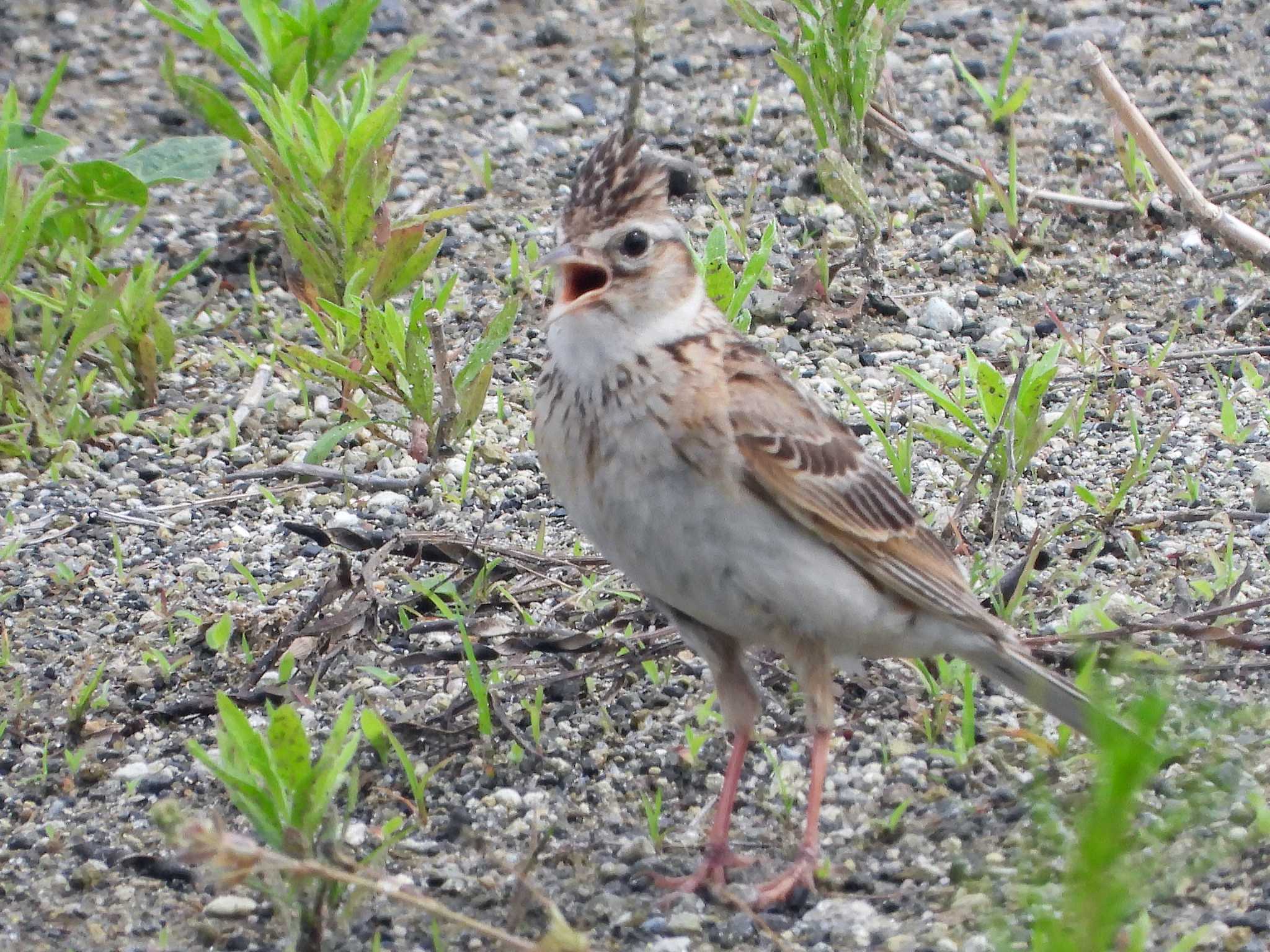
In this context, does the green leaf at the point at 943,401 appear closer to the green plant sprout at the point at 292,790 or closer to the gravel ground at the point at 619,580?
the gravel ground at the point at 619,580

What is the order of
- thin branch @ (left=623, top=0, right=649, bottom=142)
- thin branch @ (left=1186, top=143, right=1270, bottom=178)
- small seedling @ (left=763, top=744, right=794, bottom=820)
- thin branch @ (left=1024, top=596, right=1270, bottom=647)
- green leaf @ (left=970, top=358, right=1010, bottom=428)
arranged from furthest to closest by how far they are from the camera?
thin branch @ (left=623, top=0, right=649, bottom=142) → thin branch @ (left=1186, top=143, right=1270, bottom=178) → green leaf @ (left=970, top=358, right=1010, bottom=428) → thin branch @ (left=1024, top=596, right=1270, bottom=647) → small seedling @ (left=763, top=744, right=794, bottom=820)

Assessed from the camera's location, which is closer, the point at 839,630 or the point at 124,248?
the point at 839,630

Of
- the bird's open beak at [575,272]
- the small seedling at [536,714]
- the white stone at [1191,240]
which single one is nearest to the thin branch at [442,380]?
the bird's open beak at [575,272]

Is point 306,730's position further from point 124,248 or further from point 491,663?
point 124,248

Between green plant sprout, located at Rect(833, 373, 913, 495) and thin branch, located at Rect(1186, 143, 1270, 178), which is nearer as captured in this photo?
green plant sprout, located at Rect(833, 373, 913, 495)

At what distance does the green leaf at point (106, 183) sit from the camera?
22.0ft

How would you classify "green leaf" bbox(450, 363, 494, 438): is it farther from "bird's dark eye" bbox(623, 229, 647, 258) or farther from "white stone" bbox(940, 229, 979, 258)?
"white stone" bbox(940, 229, 979, 258)

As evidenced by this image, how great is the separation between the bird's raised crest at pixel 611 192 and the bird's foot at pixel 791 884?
161 centimetres

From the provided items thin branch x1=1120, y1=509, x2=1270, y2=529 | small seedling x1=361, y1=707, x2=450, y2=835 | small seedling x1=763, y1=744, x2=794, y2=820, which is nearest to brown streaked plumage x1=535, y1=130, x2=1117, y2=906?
small seedling x1=763, y1=744, x2=794, y2=820

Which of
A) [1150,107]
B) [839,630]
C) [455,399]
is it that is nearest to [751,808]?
[839,630]

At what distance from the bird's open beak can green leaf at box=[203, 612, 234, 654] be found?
146cm

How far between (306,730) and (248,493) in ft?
4.46

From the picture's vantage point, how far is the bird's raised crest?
450cm

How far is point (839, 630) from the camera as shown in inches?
170
